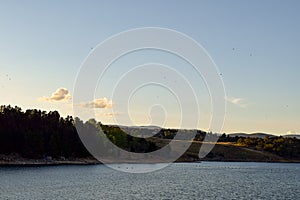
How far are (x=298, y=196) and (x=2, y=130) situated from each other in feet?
382

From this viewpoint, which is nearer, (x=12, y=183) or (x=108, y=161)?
(x=12, y=183)

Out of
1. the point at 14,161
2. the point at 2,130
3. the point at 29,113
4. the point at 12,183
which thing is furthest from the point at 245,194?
the point at 29,113

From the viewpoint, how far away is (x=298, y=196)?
93.0 meters

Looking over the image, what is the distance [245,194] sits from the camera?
92000mm

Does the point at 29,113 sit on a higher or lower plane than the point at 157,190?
higher

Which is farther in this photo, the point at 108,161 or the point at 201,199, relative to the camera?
the point at 108,161

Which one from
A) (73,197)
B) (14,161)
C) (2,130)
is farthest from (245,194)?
(2,130)

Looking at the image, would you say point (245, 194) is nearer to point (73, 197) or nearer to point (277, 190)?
point (277, 190)

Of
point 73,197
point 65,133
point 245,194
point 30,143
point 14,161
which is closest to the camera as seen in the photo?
point 73,197

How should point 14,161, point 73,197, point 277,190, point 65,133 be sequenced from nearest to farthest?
point 73,197
point 277,190
point 14,161
point 65,133

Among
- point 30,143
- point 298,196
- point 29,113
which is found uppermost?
point 29,113

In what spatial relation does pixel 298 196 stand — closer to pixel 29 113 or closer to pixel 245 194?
pixel 245 194

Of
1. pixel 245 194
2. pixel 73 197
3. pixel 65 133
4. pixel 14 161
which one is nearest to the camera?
pixel 73 197

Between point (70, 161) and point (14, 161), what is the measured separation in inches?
1056
